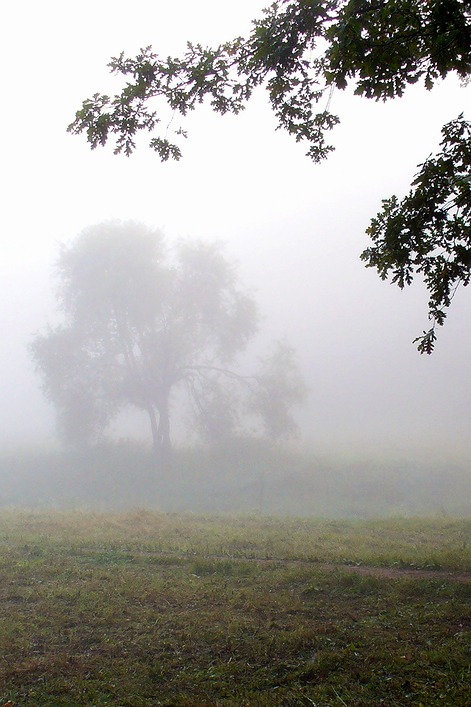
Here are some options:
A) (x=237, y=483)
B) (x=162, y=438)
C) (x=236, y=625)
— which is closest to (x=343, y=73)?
(x=236, y=625)

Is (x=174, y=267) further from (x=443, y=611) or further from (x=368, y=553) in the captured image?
(x=443, y=611)

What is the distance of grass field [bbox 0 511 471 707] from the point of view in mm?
5266

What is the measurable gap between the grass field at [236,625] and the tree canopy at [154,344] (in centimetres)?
2269

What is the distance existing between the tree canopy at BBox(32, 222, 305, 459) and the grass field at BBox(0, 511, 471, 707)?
74.5ft

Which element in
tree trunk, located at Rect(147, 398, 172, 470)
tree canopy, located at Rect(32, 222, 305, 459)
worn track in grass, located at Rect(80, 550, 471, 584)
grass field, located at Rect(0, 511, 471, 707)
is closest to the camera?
grass field, located at Rect(0, 511, 471, 707)

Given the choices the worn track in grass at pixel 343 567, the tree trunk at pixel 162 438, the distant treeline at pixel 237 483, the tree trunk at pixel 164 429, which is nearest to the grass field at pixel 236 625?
the worn track in grass at pixel 343 567

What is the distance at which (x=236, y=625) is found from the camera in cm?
688

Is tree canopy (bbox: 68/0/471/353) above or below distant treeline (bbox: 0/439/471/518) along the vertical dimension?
above

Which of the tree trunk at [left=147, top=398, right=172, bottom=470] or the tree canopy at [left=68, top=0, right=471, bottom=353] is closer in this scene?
the tree canopy at [left=68, top=0, right=471, bottom=353]

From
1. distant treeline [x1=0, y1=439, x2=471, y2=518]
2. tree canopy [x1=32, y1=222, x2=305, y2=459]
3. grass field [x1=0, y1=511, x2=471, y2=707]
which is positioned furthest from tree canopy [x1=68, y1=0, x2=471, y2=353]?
tree canopy [x1=32, y1=222, x2=305, y2=459]

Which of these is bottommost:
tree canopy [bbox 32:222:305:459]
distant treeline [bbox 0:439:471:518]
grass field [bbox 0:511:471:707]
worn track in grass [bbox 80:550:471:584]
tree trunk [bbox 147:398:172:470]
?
grass field [bbox 0:511:471:707]

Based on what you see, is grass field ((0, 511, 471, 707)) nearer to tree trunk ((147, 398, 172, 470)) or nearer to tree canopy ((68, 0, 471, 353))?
tree canopy ((68, 0, 471, 353))

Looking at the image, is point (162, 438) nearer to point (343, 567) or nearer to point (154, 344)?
point (154, 344)

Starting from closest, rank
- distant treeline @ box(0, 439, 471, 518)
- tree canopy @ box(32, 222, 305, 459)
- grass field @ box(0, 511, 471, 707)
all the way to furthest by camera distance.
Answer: grass field @ box(0, 511, 471, 707) < distant treeline @ box(0, 439, 471, 518) < tree canopy @ box(32, 222, 305, 459)
